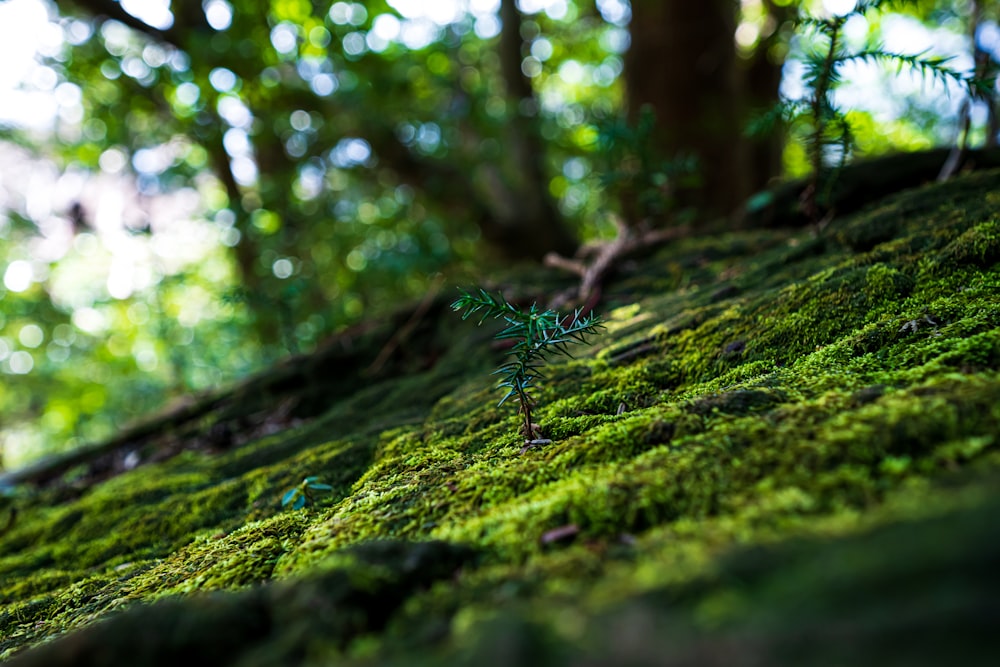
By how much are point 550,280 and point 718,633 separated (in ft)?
12.0

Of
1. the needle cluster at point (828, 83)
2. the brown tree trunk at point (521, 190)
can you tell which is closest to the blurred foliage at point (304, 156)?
the brown tree trunk at point (521, 190)

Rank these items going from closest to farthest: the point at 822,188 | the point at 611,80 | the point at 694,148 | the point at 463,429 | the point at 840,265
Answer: the point at 463,429 → the point at 840,265 → the point at 822,188 → the point at 694,148 → the point at 611,80

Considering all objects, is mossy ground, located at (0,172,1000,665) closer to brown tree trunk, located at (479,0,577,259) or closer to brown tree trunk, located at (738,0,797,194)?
brown tree trunk, located at (479,0,577,259)

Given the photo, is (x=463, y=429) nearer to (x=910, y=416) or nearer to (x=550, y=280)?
(x=910, y=416)

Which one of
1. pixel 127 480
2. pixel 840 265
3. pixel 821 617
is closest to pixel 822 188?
pixel 840 265

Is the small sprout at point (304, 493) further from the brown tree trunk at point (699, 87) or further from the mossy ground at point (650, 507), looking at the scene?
the brown tree trunk at point (699, 87)

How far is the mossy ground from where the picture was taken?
2.60ft

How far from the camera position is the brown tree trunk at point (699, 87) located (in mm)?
6160

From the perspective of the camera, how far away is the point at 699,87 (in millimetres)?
6297

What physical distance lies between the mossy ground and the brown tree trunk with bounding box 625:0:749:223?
3590 mm

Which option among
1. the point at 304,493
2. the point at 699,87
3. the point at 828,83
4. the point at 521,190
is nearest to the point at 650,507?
the point at 304,493

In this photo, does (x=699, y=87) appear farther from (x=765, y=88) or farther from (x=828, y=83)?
(x=828, y=83)

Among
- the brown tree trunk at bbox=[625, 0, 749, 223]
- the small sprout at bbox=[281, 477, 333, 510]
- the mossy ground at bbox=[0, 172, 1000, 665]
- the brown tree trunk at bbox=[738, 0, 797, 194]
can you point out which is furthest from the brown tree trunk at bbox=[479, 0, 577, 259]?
the small sprout at bbox=[281, 477, 333, 510]

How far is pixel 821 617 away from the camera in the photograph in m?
0.72
